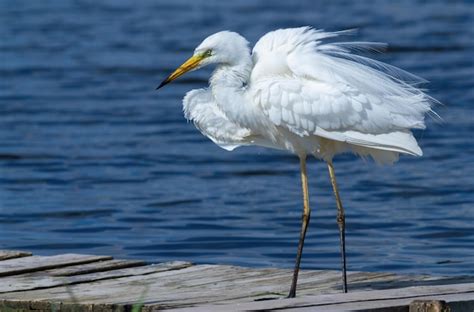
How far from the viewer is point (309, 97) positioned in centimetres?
777

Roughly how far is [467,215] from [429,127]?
5.23 meters

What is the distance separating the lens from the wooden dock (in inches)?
250

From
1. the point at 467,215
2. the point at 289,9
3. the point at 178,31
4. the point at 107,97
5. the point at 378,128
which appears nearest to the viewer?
the point at 378,128

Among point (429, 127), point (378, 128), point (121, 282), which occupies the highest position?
point (378, 128)

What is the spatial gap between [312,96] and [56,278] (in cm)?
181

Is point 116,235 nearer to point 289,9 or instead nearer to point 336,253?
point 336,253

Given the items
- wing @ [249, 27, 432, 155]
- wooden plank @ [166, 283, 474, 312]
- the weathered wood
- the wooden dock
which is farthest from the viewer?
wing @ [249, 27, 432, 155]

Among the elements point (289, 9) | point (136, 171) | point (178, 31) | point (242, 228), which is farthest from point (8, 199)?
point (289, 9)

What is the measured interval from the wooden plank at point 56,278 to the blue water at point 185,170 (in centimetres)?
228

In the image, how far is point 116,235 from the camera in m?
11.8

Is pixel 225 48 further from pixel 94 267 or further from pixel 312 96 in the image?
pixel 94 267

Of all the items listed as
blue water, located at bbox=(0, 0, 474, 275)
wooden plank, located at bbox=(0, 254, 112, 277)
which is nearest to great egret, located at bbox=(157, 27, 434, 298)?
wooden plank, located at bbox=(0, 254, 112, 277)

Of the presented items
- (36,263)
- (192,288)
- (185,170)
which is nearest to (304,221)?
(192,288)

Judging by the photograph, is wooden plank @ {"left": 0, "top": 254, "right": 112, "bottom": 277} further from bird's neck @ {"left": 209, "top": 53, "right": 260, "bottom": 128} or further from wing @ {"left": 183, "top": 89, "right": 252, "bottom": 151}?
bird's neck @ {"left": 209, "top": 53, "right": 260, "bottom": 128}
